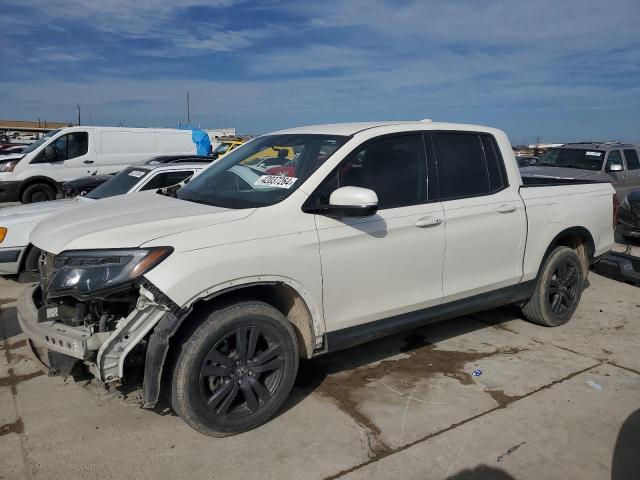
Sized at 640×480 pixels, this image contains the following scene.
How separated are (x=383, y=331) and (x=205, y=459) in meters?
1.43

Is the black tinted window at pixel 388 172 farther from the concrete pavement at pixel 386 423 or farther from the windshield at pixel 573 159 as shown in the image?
the windshield at pixel 573 159

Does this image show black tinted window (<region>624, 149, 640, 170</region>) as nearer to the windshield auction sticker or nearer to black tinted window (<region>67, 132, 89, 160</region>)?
the windshield auction sticker

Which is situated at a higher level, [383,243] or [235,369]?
[383,243]

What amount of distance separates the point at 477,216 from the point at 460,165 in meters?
0.42

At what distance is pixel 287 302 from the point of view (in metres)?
3.40

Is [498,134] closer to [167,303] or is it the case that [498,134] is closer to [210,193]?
[210,193]

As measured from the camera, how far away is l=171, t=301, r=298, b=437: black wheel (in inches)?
115

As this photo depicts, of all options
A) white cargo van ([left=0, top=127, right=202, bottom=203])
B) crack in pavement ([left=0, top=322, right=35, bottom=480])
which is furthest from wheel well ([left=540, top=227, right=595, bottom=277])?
white cargo van ([left=0, top=127, right=202, bottom=203])

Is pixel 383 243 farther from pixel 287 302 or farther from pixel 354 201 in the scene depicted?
pixel 287 302

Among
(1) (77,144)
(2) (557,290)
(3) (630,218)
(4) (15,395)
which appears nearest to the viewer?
(4) (15,395)

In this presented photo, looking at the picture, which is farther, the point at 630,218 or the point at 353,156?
the point at 630,218

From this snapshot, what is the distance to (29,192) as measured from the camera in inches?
488

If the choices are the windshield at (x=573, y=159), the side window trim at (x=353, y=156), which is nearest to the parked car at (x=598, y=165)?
the windshield at (x=573, y=159)

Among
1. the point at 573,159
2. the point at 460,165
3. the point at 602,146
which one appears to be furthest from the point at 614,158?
the point at 460,165
